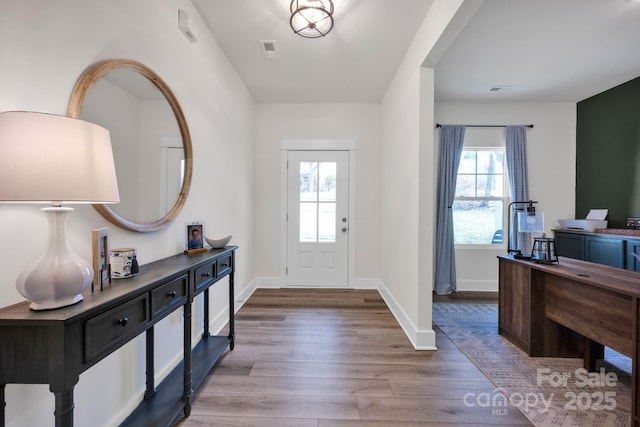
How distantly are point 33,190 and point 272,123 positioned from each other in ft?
11.6

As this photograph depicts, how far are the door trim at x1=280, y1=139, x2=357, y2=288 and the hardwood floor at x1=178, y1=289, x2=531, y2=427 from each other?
119 centimetres

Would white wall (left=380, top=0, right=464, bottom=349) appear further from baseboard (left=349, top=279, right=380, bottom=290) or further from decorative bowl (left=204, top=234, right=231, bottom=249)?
decorative bowl (left=204, top=234, right=231, bottom=249)

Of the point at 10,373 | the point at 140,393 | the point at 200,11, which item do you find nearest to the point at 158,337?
the point at 140,393

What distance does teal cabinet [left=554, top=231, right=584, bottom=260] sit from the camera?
349 centimetres

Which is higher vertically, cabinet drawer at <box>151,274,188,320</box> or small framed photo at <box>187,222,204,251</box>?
small framed photo at <box>187,222,204,251</box>

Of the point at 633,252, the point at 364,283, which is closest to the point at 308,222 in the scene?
the point at 364,283

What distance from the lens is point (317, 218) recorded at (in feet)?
13.2

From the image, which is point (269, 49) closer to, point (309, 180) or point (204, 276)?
point (309, 180)

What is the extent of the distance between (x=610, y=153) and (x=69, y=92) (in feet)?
17.9

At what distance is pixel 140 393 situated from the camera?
155 cm

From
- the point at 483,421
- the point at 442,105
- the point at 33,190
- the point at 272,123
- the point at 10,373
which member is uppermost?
the point at 442,105

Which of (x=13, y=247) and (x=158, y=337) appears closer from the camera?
(x=13, y=247)

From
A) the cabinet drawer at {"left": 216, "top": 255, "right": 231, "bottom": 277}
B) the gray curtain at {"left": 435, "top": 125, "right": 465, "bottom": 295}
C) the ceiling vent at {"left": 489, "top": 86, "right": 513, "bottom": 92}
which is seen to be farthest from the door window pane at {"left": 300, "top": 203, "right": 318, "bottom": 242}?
the ceiling vent at {"left": 489, "top": 86, "right": 513, "bottom": 92}

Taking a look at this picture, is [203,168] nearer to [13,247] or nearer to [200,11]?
[200,11]
